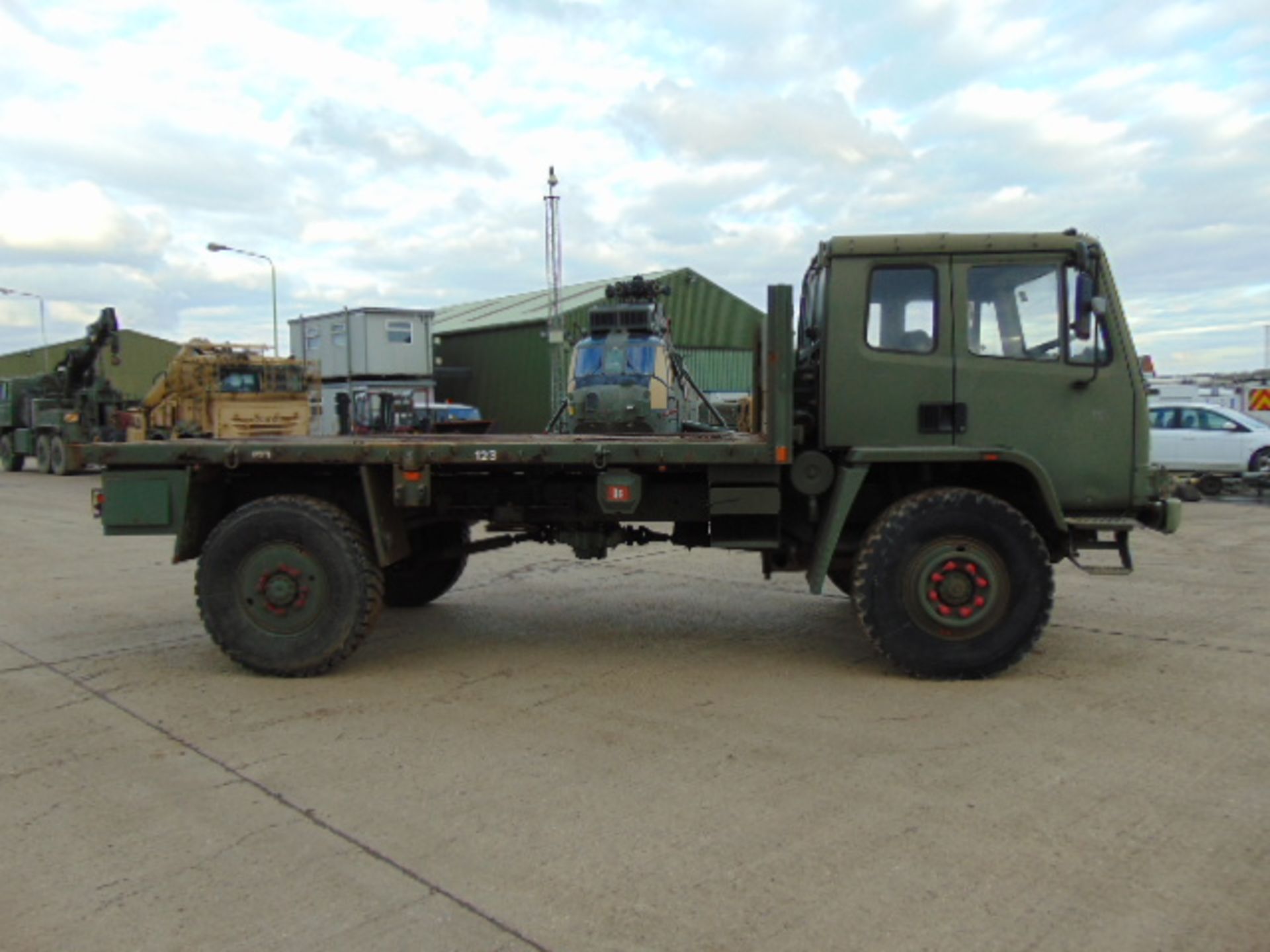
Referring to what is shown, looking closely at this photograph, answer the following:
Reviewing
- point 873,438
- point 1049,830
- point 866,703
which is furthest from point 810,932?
point 873,438

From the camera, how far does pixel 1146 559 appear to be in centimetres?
1031

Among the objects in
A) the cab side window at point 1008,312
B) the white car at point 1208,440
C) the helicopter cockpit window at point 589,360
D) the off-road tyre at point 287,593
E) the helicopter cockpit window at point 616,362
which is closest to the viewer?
the cab side window at point 1008,312

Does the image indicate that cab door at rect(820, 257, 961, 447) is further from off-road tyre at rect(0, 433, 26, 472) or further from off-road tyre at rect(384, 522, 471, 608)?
off-road tyre at rect(0, 433, 26, 472)

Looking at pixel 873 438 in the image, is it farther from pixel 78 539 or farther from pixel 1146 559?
pixel 78 539

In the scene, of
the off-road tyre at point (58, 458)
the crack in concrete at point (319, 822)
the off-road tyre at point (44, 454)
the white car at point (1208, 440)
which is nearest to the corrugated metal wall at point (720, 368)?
the white car at point (1208, 440)

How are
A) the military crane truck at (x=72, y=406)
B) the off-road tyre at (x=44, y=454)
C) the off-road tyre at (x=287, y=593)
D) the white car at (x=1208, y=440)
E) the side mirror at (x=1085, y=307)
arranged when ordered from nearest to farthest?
the side mirror at (x=1085, y=307)
the off-road tyre at (x=287, y=593)
the white car at (x=1208, y=440)
the military crane truck at (x=72, y=406)
the off-road tyre at (x=44, y=454)

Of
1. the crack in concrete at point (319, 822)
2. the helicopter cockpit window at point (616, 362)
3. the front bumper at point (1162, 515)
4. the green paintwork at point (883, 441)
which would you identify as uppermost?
the helicopter cockpit window at point (616, 362)

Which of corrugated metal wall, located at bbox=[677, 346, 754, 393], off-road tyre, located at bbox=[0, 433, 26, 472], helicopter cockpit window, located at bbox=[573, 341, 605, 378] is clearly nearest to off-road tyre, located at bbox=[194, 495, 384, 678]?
helicopter cockpit window, located at bbox=[573, 341, 605, 378]

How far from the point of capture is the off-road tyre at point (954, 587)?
18.3 feet

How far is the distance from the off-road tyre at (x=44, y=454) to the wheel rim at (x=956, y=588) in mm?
28181

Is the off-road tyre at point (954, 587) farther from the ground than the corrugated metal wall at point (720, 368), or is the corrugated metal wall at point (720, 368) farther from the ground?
the corrugated metal wall at point (720, 368)

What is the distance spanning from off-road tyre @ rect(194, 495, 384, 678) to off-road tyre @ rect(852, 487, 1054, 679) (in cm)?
304

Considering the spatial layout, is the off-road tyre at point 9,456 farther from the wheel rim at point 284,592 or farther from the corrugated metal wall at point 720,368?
the wheel rim at point 284,592

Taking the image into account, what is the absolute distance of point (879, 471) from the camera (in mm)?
5961
